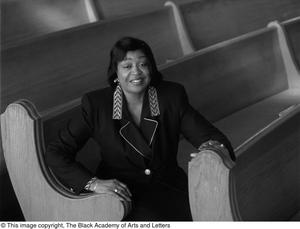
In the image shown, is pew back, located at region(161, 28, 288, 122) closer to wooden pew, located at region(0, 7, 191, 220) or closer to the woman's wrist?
wooden pew, located at region(0, 7, 191, 220)

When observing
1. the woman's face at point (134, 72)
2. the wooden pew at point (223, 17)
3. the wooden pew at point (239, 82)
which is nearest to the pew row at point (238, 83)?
the wooden pew at point (239, 82)

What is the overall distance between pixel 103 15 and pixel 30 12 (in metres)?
0.28

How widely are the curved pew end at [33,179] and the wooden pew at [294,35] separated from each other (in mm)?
1004

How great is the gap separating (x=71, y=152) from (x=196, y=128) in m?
0.21

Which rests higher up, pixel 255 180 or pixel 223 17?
pixel 223 17

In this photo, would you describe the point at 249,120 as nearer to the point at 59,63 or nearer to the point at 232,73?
the point at 232,73

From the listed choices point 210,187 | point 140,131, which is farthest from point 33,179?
point 210,187

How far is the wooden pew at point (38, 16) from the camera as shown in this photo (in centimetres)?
157

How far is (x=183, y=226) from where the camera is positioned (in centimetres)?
77

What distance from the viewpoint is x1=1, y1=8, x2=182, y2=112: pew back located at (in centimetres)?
123

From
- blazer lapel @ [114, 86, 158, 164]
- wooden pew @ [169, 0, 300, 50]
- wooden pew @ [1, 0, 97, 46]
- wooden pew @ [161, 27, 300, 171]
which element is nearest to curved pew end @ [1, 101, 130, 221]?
blazer lapel @ [114, 86, 158, 164]

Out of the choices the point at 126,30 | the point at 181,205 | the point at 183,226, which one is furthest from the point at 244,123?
the point at 183,226

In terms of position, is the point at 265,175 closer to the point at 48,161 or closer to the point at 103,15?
the point at 48,161

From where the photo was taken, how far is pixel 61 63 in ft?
4.30
